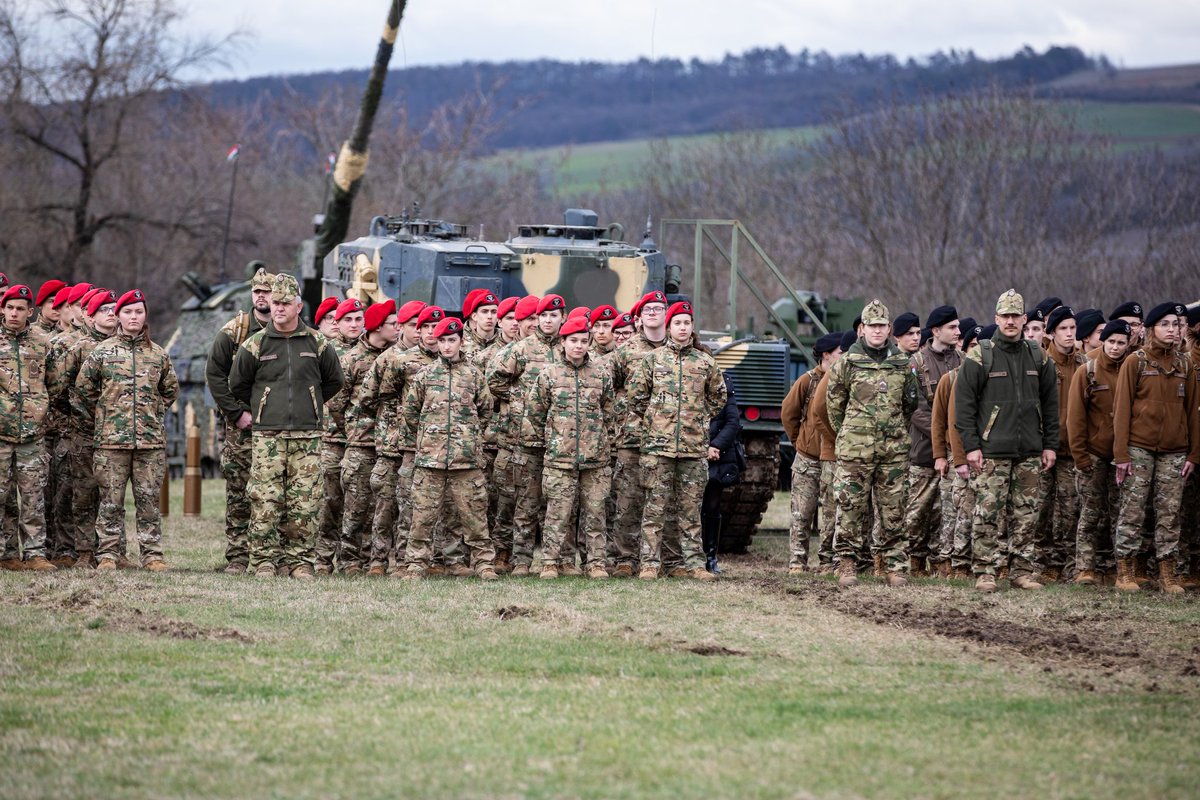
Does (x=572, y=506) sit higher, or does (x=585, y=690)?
(x=572, y=506)

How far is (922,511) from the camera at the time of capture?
13.1 meters

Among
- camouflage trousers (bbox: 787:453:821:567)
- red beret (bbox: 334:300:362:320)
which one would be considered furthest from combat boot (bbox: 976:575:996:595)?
red beret (bbox: 334:300:362:320)

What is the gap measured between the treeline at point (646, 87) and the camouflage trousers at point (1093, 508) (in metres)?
56.6

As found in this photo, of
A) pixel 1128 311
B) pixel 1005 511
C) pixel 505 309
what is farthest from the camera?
pixel 505 309

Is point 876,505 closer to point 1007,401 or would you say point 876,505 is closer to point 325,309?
point 1007,401

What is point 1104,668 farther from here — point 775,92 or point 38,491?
point 775,92

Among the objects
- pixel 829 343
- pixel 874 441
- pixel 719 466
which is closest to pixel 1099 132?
pixel 829 343

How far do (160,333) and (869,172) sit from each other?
54.1ft

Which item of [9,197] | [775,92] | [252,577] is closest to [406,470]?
[252,577]

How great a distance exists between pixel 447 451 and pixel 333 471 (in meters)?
1.36

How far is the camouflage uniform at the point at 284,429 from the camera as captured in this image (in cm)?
1158

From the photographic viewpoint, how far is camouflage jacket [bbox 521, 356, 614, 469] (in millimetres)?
12008

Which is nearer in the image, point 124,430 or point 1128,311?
point 124,430

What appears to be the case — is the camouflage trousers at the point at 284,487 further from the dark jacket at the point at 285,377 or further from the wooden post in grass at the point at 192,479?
the wooden post in grass at the point at 192,479
